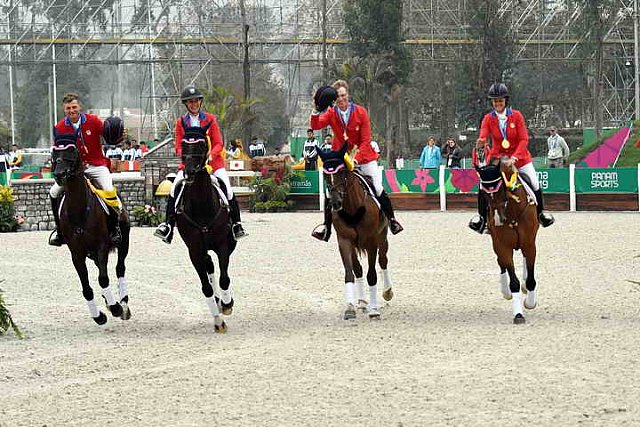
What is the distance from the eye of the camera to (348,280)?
13.5 metres

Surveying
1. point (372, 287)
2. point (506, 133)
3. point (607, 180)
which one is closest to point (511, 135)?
point (506, 133)

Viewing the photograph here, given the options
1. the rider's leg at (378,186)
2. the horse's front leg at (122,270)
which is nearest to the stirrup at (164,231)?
the horse's front leg at (122,270)

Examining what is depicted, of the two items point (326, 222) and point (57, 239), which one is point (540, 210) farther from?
point (57, 239)

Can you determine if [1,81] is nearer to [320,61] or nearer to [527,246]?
[320,61]

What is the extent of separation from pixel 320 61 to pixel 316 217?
39633 mm

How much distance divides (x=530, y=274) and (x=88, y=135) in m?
5.04

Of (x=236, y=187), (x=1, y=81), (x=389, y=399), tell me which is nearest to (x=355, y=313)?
(x=389, y=399)

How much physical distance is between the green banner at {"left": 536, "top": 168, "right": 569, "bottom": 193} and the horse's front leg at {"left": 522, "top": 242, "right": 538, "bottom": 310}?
18.9 meters

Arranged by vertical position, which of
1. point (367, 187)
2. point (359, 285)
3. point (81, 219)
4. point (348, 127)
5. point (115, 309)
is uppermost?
point (348, 127)

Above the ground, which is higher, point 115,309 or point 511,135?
point 511,135

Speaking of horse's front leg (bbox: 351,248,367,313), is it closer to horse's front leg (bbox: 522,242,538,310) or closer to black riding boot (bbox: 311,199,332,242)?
black riding boot (bbox: 311,199,332,242)

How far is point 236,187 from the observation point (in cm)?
3797

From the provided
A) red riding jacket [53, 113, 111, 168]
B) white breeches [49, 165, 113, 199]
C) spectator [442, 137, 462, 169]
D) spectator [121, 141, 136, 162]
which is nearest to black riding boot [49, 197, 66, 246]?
white breeches [49, 165, 113, 199]

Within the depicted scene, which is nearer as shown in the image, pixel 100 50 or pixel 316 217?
pixel 316 217
